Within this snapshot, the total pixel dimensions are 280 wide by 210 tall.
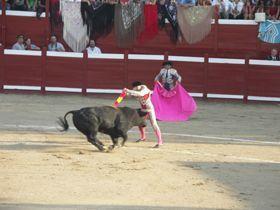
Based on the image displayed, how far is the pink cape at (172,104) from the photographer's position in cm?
1533

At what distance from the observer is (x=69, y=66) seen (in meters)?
19.6

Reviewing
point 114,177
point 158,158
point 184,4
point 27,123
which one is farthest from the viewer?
point 184,4

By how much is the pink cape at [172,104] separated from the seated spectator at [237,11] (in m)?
4.83

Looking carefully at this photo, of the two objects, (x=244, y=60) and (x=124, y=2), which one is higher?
(x=124, y=2)

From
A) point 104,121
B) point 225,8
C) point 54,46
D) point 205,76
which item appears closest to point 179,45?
point 205,76

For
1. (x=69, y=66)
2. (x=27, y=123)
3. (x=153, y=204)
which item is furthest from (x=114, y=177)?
(x=69, y=66)

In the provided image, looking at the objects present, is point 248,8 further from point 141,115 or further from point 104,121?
point 104,121

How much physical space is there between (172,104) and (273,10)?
5.53m

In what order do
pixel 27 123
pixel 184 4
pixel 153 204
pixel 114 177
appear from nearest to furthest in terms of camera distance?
pixel 153 204
pixel 114 177
pixel 27 123
pixel 184 4

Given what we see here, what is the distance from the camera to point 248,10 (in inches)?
779

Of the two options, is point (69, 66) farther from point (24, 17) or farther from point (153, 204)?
point (153, 204)

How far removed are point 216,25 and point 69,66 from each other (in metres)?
3.88

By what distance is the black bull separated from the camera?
35.1 ft

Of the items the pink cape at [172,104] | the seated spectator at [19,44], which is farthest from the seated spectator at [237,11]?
the seated spectator at [19,44]
